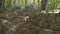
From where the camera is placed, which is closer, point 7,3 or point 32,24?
point 32,24

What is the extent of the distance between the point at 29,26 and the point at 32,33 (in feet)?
2.20

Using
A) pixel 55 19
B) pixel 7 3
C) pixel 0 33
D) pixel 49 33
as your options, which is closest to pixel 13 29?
pixel 0 33

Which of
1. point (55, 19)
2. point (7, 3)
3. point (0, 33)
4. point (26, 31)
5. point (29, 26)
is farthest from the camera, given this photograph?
point (7, 3)

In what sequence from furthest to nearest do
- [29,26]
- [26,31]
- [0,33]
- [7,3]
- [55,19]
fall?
[7,3], [55,19], [29,26], [26,31], [0,33]

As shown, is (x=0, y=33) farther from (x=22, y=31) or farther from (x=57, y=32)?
(x=57, y=32)

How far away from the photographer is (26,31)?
555 centimetres

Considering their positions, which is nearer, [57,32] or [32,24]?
[57,32]

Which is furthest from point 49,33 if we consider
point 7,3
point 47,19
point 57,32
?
point 7,3

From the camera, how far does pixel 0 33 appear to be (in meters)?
5.19

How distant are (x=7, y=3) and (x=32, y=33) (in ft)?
23.9

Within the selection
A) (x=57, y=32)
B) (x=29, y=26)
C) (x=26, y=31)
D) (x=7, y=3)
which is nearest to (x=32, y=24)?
(x=29, y=26)

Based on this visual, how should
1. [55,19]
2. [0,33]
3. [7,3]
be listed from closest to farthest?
[0,33], [55,19], [7,3]

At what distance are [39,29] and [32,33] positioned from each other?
1.34ft

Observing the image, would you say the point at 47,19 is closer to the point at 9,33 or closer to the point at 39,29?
the point at 39,29
